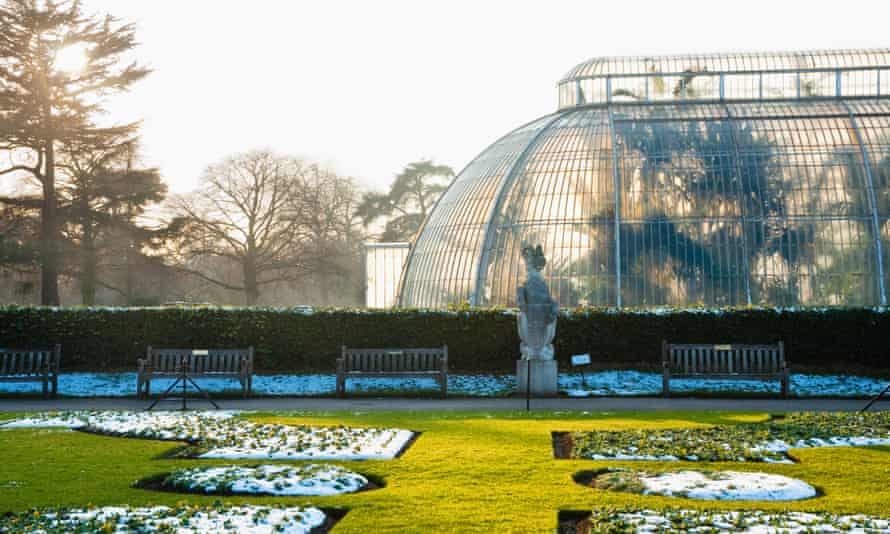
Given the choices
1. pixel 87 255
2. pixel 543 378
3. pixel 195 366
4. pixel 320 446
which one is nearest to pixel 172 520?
pixel 320 446

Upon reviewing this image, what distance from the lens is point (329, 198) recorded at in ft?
201

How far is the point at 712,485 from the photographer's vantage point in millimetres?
9609

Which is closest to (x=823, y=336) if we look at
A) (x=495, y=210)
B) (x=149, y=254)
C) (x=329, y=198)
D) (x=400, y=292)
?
(x=495, y=210)

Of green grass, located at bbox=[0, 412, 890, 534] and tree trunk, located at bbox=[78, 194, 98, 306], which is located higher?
tree trunk, located at bbox=[78, 194, 98, 306]

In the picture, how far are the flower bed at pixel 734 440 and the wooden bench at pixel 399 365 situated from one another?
27.4 feet

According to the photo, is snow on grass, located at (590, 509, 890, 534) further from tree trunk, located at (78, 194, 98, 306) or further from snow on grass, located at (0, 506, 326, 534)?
tree trunk, located at (78, 194, 98, 306)

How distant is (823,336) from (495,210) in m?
12.2

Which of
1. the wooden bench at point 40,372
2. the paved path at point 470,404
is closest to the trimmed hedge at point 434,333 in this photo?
the wooden bench at point 40,372

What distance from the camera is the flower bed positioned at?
1166 cm

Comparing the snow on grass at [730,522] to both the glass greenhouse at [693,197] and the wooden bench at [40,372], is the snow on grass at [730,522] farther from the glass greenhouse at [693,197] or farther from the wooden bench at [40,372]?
the glass greenhouse at [693,197]

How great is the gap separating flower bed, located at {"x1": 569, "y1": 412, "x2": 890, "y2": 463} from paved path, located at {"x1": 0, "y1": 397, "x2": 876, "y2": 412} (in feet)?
12.2

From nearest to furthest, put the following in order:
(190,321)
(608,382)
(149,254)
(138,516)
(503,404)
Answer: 1. (138,516)
2. (503,404)
3. (608,382)
4. (190,321)
5. (149,254)

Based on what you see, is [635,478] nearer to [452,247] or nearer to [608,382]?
[608,382]

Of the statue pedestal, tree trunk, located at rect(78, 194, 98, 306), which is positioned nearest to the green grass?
the statue pedestal
